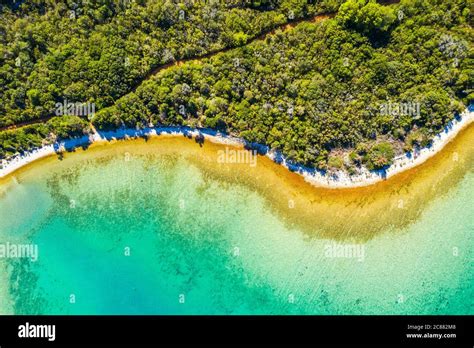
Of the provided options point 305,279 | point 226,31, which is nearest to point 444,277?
point 305,279

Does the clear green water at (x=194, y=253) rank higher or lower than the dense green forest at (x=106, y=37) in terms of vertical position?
lower

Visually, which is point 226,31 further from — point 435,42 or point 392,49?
point 435,42

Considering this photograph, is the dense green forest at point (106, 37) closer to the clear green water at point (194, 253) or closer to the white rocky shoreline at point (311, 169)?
the white rocky shoreline at point (311, 169)

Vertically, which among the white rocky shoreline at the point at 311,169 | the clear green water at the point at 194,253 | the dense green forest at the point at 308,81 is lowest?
the clear green water at the point at 194,253

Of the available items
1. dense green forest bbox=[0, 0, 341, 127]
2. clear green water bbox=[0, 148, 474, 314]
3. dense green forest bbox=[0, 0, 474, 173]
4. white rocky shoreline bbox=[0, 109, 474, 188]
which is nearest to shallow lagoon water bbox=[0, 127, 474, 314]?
clear green water bbox=[0, 148, 474, 314]

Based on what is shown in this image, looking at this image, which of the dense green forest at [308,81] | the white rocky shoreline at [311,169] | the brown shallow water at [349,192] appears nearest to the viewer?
the dense green forest at [308,81]

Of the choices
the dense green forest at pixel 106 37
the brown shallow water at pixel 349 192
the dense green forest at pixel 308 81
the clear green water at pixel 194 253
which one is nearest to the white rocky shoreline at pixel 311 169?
the brown shallow water at pixel 349 192

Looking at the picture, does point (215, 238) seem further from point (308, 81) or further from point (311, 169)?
point (308, 81)
